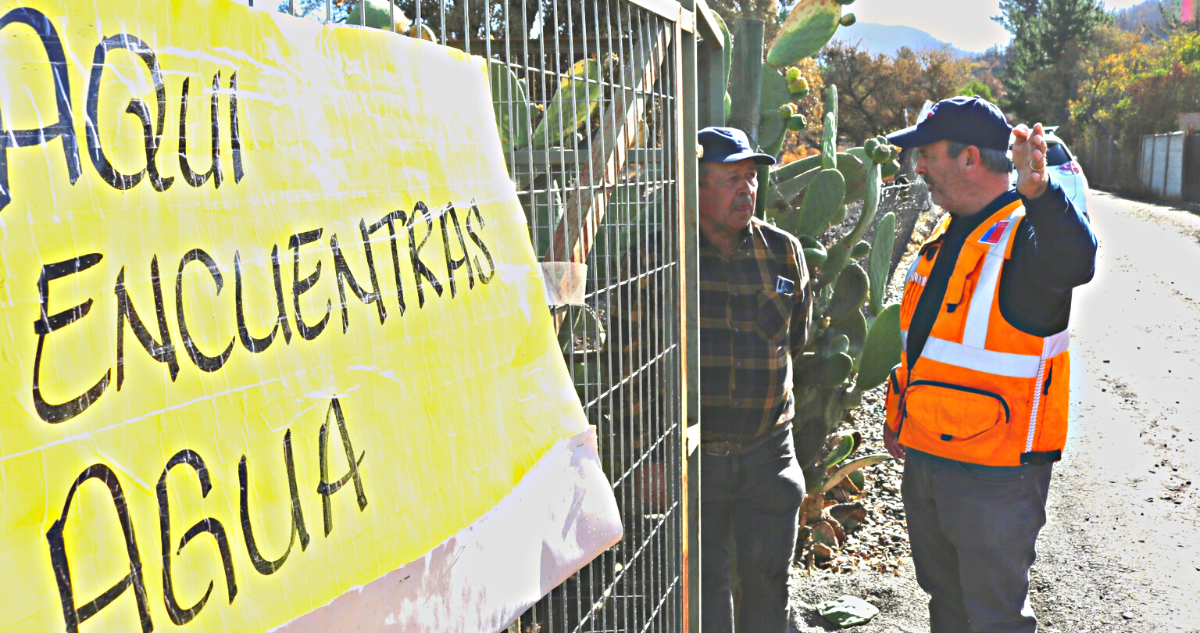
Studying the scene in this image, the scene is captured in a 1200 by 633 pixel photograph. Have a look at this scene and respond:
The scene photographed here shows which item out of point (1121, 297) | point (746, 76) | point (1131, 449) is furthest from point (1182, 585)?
point (1121, 297)

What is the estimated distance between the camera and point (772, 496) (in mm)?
3463

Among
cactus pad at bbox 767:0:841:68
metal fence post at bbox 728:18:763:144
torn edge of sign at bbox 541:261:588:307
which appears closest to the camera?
torn edge of sign at bbox 541:261:588:307

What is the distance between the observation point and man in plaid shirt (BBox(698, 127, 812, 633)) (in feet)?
11.2

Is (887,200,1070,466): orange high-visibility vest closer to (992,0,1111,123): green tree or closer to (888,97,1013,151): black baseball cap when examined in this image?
(888,97,1013,151): black baseball cap

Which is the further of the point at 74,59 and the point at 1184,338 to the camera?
the point at 1184,338

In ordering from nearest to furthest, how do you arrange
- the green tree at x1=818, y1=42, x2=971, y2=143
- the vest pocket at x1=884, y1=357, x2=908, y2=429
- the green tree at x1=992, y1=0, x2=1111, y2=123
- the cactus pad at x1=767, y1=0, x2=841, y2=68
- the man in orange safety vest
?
1. the man in orange safety vest
2. the vest pocket at x1=884, y1=357, x2=908, y2=429
3. the cactus pad at x1=767, y1=0, x2=841, y2=68
4. the green tree at x1=818, y1=42, x2=971, y2=143
5. the green tree at x1=992, y1=0, x2=1111, y2=123

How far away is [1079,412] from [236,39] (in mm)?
7474

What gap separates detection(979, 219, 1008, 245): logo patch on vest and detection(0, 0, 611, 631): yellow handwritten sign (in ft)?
7.08

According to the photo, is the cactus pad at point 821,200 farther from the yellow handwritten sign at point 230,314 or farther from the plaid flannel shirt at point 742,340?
the yellow handwritten sign at point 230,314

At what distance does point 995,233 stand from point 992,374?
0.43 metres

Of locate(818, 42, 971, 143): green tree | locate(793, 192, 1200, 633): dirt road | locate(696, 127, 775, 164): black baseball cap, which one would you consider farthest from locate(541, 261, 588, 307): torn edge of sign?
locate(818, 42, 971, 143): green tree

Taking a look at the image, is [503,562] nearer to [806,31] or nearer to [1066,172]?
[1066,172]

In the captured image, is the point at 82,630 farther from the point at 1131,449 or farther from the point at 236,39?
the point at 1131,449

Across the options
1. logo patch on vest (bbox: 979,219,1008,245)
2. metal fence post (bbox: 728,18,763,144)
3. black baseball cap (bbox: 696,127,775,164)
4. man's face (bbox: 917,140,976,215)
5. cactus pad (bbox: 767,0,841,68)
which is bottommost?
logo patch on vest (bbox: 979,219,1008,245)
